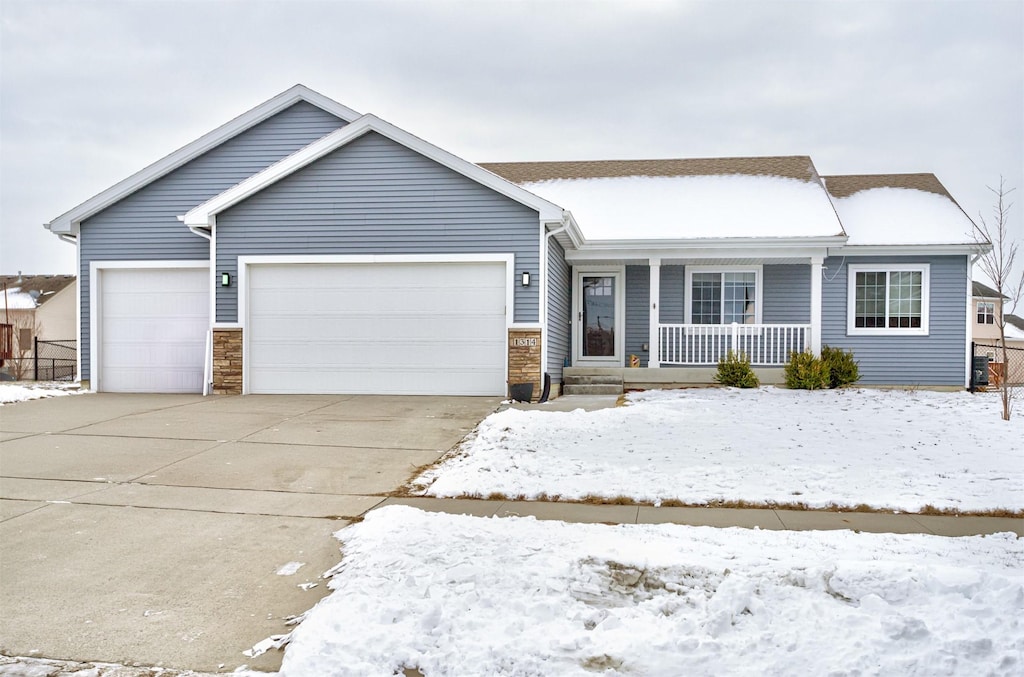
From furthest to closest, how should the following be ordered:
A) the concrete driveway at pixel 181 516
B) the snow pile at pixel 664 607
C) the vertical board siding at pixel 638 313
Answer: the vertical board siding at pixel 638 313 → the concrete driveway at pixel 181 516 → the snow pile at pixel 664 607

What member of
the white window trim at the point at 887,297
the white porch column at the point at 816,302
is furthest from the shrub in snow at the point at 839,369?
the white window trim at the point at 887,297

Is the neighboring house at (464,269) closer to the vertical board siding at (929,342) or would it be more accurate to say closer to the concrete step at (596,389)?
the vertical board siding at (929,342)

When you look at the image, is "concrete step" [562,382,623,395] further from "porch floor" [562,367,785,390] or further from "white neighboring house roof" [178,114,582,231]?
"white neighboring house roof" [178,114,582,231]

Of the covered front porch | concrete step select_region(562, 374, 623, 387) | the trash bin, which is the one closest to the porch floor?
concrete step select_region(562, 374, 623, 387)

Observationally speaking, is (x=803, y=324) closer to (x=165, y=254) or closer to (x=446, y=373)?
(x=446, y=373)

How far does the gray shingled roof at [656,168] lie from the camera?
16.2m

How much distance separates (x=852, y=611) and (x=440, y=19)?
40.7 ft

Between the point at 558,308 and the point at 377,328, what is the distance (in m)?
3.39

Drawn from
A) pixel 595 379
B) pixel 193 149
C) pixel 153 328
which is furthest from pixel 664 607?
pixel 193 149

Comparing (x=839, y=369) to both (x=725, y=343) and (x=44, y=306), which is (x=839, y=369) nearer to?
(x=725, y=343)

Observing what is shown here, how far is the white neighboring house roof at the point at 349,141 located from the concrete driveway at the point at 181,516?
361cm

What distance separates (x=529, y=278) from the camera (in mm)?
11086

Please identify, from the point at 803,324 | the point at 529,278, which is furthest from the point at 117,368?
the point at 803,324

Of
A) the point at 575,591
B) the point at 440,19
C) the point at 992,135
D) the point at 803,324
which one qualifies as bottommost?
the point at 575,591
